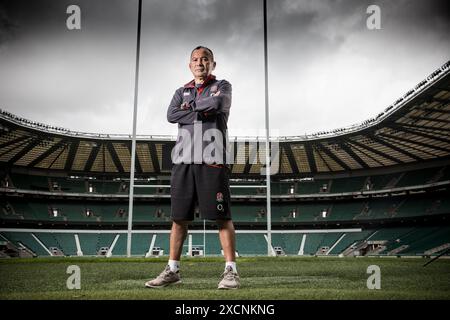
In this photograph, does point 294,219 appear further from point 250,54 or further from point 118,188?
point 250,54

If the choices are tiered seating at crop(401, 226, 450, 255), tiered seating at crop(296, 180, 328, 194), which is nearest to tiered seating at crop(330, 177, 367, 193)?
tiered seating at crop(296, 180, 328, 194)

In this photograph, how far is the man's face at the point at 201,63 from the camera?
3.12 metres

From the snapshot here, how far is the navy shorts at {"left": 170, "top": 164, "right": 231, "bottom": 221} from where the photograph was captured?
2877 mm

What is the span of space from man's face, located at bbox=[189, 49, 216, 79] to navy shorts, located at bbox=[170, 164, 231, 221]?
77 centimetres

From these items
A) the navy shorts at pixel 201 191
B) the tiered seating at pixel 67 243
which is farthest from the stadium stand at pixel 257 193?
the navy shorts at pixel 201 191

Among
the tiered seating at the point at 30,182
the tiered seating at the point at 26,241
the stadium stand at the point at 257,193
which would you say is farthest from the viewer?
the tiered seating at the point at 30,182

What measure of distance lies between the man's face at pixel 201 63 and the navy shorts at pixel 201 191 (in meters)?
0.77

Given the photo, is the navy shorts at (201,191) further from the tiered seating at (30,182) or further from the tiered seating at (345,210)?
the tiered seating at (30,182)

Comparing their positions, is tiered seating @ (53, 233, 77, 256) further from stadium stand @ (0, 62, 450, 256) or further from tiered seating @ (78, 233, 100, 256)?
tiered seating @ (78, 233, 100, 256)

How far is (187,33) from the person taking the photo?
8.29 m

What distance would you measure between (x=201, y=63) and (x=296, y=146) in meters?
23.9

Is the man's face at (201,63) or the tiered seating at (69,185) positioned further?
the tiered seating at (69,185)
